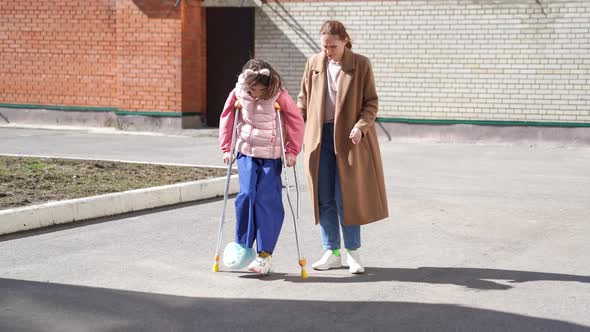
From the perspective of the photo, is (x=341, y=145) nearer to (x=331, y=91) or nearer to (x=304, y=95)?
(x=331, y=91)

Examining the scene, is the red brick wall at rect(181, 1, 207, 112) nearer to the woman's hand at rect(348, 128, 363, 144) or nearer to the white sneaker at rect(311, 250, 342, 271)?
the white sneaker at rect(311, 250, 342, 271)

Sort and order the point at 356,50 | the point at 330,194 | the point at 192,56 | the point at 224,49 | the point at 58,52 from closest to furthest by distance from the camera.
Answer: the point at 330,194, the point at 356,50, the point at 192,56, the point at 224,49, the point at 58,52

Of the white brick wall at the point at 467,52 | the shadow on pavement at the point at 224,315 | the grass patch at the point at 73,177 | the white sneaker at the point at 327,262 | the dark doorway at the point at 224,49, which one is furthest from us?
the dark doorway at the point at 224,49

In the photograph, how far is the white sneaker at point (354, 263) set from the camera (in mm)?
6836

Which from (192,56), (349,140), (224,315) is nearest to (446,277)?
(349,140)

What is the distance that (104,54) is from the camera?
20.7 meters

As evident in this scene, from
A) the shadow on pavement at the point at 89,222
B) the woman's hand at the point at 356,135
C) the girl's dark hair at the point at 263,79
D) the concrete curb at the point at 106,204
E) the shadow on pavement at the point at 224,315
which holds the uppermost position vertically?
the girl's dark hair at the point at 263,79

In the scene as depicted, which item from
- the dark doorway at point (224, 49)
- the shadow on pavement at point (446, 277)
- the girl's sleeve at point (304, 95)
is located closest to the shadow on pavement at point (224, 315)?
the shadow on pavement at point (446, 277)

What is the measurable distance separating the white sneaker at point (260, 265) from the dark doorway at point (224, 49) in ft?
46.0

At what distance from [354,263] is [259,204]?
80 cm

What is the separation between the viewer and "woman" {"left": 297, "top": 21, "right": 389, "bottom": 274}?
6781mm

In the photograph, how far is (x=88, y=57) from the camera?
68.4 feet

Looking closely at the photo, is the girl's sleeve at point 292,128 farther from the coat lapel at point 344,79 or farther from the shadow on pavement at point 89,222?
the shadow on pavement at point 89,222

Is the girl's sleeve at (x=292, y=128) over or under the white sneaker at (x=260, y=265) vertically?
over
